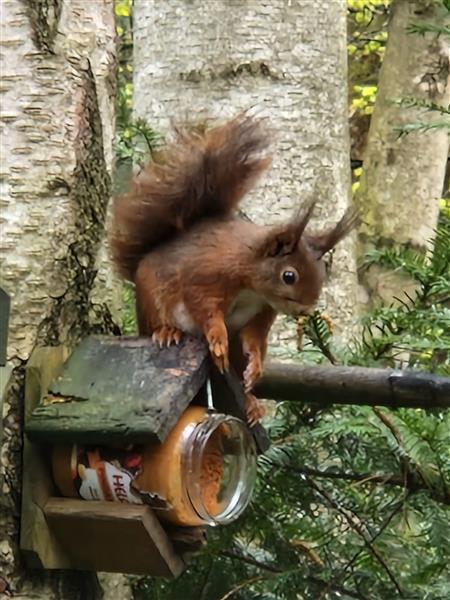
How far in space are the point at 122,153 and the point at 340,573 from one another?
1.90ft

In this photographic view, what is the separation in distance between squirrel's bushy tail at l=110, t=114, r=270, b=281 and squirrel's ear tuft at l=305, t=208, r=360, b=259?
0.09 metres

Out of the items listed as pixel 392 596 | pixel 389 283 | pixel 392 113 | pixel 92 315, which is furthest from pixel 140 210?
pixel 392 113

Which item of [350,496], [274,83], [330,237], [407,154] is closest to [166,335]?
[330,237]

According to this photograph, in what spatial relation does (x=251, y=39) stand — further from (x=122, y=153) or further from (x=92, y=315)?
(x=92, y=315)

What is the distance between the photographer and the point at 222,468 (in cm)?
106

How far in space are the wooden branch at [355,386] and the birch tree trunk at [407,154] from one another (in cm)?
201

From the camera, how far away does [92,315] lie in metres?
1.15

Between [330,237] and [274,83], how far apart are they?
1.04 metres

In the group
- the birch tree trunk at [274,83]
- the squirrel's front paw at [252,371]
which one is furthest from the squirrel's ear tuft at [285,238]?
the birch tree trunk at [274,83]

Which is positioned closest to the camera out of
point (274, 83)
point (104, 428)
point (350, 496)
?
point (104, 428)

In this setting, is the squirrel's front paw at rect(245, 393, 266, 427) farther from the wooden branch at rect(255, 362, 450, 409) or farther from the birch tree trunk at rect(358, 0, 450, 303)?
the birch tree trunk at rect(358, 0, 450, 303)

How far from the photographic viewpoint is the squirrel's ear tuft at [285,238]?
3.30ft

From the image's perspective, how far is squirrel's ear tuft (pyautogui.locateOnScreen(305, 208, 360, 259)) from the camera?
105cm

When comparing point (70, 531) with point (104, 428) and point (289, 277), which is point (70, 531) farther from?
point (289, 277)
